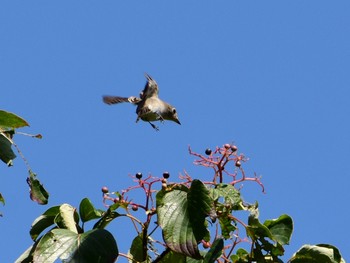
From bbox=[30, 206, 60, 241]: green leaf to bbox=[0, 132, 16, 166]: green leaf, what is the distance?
1.33ft

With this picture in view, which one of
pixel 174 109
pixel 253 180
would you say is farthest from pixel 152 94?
pixel 253 180

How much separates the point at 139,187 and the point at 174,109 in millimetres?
5162

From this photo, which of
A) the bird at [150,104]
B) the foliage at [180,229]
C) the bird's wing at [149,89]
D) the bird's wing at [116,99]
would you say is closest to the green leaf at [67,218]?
the foliage at [180,229]

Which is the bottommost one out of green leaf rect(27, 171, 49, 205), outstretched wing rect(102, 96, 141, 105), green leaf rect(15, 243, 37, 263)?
green leaf rect(15, 243, 37, 263)

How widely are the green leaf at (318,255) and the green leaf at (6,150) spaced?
4.86ft

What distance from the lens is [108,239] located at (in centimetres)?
337

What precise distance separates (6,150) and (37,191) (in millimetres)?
285

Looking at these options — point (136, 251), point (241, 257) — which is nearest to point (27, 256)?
point (136, 251)

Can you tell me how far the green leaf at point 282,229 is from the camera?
3.83 metres

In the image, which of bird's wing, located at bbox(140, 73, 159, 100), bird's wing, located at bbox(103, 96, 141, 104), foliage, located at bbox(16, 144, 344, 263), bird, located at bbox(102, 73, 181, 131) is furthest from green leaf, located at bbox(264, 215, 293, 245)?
bird's wing, located at bbox(103, 96, 141, 104)

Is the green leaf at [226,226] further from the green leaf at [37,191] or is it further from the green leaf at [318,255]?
the green leaf at [37,191]

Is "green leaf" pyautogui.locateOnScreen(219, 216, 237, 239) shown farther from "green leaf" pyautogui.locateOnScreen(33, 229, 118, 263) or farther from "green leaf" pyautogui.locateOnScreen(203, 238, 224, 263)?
"green leaf" pyautogui.locateOnScreen(33, 229, 118, 263)

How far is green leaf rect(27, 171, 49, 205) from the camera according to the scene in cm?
379

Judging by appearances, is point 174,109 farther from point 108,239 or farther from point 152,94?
point 108,239
